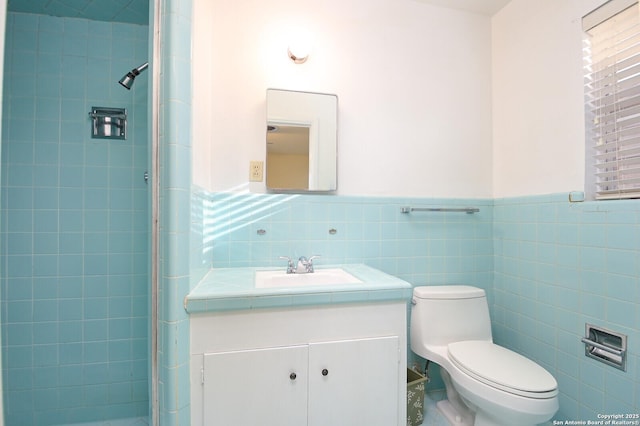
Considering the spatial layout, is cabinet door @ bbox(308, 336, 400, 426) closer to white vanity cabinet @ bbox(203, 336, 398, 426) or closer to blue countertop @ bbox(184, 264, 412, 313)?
white vanity cabinet @ bbox(203, 336, 398, 426)

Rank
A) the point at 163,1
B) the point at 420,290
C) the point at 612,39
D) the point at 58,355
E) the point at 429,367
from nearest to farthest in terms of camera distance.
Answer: the point at 163,1 → the point at 612,39 → the point at 58,355 → the point at 420,290 → the point at 429,367

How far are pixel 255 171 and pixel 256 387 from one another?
41.1 inches

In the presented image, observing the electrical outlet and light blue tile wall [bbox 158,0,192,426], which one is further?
the electrical outlet

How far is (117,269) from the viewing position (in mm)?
1563

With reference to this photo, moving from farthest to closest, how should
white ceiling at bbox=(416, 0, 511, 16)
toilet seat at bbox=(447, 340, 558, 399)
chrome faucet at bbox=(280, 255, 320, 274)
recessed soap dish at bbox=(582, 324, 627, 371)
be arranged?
white ceiling at bbox=(416, 0, 511, 16)
chrome faucet at bbox=(280, 255, 320, 274)
recessed soap dish at bbox=(582, 324, 627, 371)
toilet seat at bbox=(447, 340, 558, 399)

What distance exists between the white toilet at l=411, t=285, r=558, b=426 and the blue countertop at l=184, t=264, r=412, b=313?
0.46 m

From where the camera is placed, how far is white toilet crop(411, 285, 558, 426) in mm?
1126

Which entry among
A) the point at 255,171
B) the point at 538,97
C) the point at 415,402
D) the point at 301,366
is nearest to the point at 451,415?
the point at 415,402

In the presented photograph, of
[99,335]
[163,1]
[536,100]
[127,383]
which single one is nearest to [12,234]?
[99,335]

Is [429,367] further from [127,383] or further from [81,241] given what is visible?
[81,241]

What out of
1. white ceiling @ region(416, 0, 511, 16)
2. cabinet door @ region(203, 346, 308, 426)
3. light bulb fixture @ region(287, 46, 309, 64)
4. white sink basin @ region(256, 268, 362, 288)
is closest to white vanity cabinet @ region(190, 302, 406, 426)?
cabinet door @ region(203, 346, 308, 426)

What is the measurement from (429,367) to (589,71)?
1.84 m

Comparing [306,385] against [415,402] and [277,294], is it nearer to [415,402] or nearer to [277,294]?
[277,294]

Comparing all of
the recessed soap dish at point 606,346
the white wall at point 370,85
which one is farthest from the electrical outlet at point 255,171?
the recessed soap dish at point 606,346
